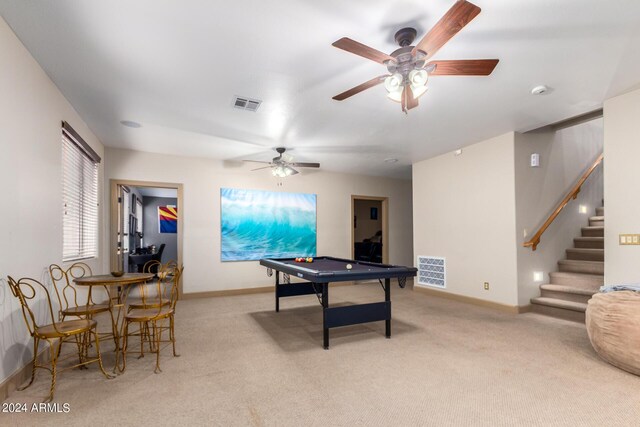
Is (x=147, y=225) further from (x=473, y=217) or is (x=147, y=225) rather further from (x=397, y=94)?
(x=397, y=94)

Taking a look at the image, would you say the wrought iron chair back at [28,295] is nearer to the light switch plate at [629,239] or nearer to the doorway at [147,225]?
the doorway at [147,225]

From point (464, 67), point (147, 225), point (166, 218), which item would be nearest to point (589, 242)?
point (464, 67)

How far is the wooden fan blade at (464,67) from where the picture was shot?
2.19 meters

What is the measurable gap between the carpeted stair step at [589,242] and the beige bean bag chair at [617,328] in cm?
258

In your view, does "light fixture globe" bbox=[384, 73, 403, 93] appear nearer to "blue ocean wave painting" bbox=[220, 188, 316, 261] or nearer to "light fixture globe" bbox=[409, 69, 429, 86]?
"light fixture globe" bbox=[409, 69, 429, 86]

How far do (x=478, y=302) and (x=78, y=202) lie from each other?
5.90 meters

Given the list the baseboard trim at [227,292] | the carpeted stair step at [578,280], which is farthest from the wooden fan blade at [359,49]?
the baseboard trim at [227,292]

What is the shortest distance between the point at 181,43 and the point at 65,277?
2804 mm

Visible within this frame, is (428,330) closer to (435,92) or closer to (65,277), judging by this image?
(435,92)

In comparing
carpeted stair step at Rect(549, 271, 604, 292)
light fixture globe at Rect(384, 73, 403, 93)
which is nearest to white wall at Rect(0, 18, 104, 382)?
light fixture globe at Rect(384, 73, 403, 93)

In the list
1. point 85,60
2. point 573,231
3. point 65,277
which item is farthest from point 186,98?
point 573,231

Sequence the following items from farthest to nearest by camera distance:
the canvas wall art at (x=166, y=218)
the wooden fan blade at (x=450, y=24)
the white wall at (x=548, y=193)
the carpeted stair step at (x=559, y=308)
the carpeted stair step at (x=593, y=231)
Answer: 1. the canvas wall art at (x=166, y=218)
2. the carpeted stair step at (x=593, y=231)
3. the white wall at (x=548, y=193)
4. the carpeted stair step at (x=559, y=308)
5. the wooden fan blade at (x=450, y=24)

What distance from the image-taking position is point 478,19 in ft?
7.38

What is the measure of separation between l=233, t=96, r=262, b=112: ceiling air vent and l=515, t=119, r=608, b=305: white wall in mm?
3733
